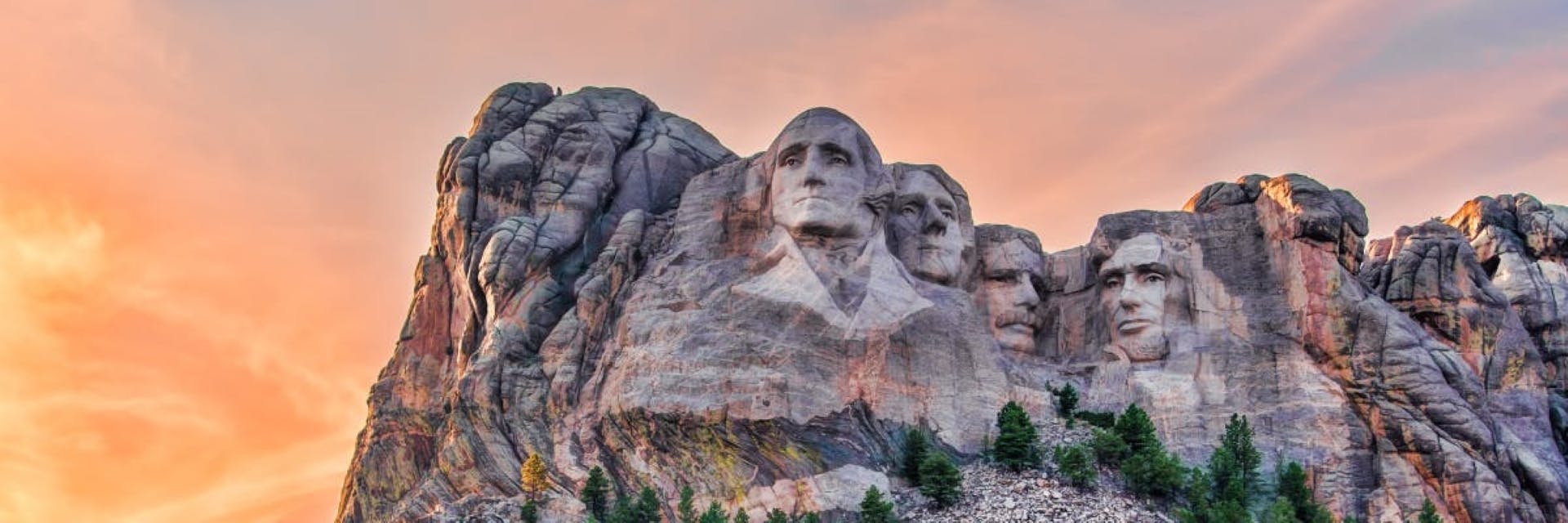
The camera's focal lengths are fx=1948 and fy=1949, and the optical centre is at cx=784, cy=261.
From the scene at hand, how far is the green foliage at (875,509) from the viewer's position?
2282 inches

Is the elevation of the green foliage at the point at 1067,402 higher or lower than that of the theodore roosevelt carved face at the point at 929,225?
lower

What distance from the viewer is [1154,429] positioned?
6644 centimetres

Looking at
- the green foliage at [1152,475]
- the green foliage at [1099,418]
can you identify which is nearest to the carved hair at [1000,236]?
the green foliage at [1099,418]

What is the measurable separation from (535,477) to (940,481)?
1292 centimetres

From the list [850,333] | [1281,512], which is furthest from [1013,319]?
[1281,512]

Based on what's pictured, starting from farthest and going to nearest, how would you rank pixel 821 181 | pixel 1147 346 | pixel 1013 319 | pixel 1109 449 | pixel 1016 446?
pixel 1013 319
pixel 1147 346
pixel 821 181
pixel 1109 449
pixel 1016 446

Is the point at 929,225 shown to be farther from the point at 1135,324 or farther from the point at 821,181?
the point at 1135,324

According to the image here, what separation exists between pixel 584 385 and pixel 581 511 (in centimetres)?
521

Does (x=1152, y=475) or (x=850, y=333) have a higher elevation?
(x=850, y=333)

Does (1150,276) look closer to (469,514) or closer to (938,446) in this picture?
(938,446)

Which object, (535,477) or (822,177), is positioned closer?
(535,477)

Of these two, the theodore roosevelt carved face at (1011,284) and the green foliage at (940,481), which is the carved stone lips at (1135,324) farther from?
the green foliage at (940,481)

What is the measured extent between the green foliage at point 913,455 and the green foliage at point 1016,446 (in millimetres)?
2540

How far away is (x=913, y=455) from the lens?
2430 inches
